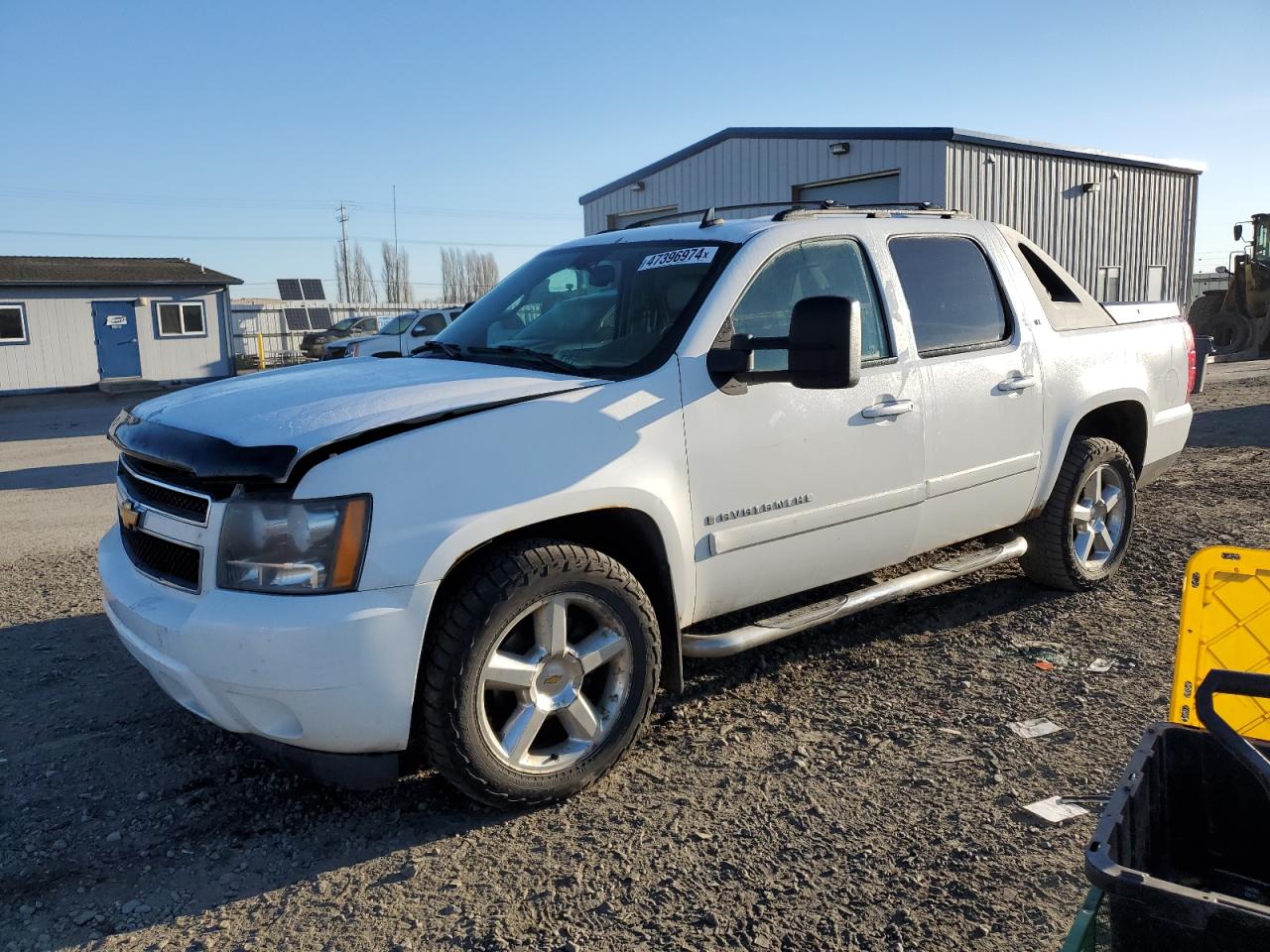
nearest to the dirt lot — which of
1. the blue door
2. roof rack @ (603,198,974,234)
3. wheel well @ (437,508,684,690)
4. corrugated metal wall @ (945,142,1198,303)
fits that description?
wheel well @ (437,508,684,690)

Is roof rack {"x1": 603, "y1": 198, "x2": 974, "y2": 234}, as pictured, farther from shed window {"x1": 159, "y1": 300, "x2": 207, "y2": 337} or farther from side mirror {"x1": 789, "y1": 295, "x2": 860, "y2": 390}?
Result: shed window {"x1": 159, "y1": 300, "x2": 207, "y2": 337}

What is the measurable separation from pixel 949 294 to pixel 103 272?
29.7 m

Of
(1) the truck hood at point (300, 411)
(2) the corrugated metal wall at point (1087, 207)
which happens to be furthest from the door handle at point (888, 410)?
(2) the corrugated metal wall at point (1087, 207)

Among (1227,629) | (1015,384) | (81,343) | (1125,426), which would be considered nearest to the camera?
(1227,629)

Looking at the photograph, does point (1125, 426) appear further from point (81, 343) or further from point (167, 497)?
point (81, 343)

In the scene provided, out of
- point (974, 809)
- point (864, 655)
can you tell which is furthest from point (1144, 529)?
Answer: point (974, 809)

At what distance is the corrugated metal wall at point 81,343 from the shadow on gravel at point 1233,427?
26.0m

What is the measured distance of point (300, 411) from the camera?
9.90 ft

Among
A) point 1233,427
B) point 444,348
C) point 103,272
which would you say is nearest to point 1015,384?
point 444,348

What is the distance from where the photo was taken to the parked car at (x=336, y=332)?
33.8 meters

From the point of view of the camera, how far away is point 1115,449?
512cm

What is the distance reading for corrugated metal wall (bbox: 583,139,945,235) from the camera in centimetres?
1706

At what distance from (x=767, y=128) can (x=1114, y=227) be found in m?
8.94

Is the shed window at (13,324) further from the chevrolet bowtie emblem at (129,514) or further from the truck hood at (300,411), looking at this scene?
the chevrolet bowtie emblem at (129,514)
